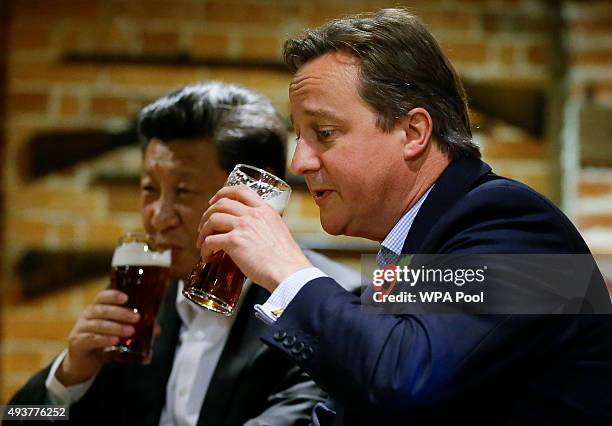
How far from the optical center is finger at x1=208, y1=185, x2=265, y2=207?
1109 millimetres

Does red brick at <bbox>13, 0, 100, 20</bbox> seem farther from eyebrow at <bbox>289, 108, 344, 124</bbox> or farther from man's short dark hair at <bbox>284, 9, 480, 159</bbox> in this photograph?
eyebrow at <bbox>289, 108, 344, 124</bbox>

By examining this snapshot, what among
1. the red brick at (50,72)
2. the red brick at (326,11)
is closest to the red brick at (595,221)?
the red brick at (326,11)

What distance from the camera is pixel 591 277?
1.06m

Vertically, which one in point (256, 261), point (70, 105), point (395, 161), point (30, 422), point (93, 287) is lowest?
point (93, 287)

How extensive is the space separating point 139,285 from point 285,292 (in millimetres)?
541

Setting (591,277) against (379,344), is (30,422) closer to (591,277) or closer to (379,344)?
(379,344)

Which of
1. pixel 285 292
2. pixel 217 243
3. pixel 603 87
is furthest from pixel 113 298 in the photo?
pixel 603 87

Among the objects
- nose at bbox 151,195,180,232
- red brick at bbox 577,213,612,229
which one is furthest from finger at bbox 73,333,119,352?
red brick at bbox 577,213,612,229

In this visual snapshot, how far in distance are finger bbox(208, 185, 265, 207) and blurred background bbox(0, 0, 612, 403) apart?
4.46ft

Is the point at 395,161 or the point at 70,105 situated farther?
the point at 70,105

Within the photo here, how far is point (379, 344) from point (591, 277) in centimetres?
31

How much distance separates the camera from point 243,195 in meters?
1.12

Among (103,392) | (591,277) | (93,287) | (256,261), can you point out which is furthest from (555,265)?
(93,287)

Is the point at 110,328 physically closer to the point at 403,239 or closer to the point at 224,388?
the point at 224,388
